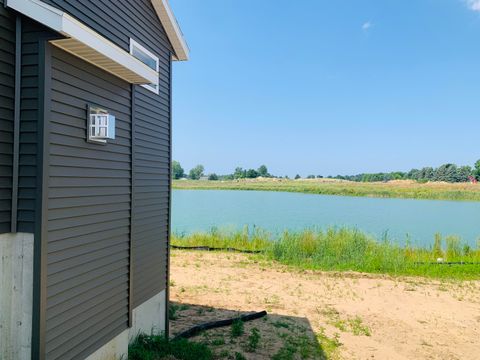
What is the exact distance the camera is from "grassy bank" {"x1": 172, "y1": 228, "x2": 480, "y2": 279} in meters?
10.3

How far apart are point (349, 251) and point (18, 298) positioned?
397 inches

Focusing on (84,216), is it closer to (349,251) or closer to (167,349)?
(167,349)

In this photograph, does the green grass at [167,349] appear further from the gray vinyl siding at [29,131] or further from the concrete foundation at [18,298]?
the gray vinyl siding at [29,131]

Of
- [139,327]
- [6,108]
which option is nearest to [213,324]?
[139,327]

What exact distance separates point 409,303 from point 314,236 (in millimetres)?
5164

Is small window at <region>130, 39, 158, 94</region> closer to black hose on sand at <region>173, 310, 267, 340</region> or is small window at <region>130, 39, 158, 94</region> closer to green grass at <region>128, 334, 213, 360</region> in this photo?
green grass at <region>128, 334, 213, 360</region>

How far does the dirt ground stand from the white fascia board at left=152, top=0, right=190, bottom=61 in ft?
14.2

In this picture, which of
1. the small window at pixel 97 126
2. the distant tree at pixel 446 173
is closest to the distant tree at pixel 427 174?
the distant tree at pixel 446 173

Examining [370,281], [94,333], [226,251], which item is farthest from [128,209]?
[226,251]

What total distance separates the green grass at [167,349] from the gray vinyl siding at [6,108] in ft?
7.79

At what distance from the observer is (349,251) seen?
37.5 ft

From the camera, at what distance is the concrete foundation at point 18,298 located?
2705 millimetres

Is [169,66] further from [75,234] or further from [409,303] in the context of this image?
[409,303]

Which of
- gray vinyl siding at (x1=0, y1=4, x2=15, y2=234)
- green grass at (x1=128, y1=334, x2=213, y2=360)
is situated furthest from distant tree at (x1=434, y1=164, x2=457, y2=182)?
gray vinyl siding at (x1=0, y1=4, x2=15, y2=234)
